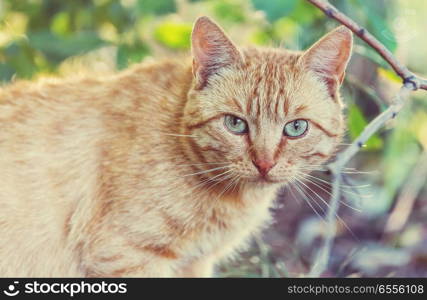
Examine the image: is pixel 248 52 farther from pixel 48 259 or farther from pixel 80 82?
pixel 48 259

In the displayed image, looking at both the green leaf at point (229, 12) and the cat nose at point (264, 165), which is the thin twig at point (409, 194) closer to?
the green leaf at point (229, 12)

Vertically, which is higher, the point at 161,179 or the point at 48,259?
the point at 161,179

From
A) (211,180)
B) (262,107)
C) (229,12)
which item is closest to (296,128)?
(262,107)

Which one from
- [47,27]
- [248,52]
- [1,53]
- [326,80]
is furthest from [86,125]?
[47,27]

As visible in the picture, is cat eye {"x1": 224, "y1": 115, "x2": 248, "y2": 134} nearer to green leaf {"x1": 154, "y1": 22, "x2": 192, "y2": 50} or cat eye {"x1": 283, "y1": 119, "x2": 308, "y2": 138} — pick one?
cat eye {"x1": 283, "y1": 119, "x2": 308, "y2": 138}

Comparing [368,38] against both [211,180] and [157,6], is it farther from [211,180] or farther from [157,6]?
[157,6]

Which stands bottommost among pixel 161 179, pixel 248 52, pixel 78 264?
pixel 78 264

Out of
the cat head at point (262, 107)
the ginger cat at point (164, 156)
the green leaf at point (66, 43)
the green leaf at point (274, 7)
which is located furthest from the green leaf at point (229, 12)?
the cat head at point (262, 107)
